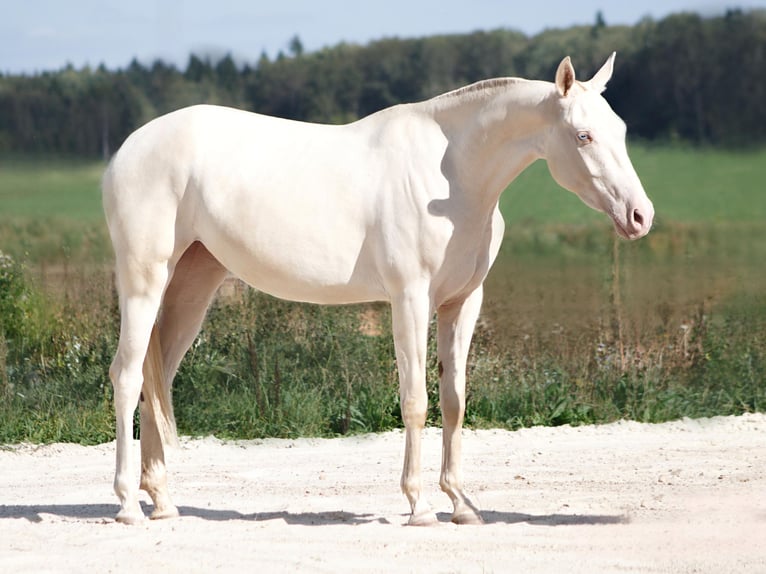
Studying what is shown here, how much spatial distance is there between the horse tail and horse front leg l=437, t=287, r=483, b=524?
4.67ft

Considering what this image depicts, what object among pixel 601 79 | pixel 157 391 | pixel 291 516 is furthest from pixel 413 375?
pixel 601 79

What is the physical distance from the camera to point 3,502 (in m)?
5.65

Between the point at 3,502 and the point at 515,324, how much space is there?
482 cm

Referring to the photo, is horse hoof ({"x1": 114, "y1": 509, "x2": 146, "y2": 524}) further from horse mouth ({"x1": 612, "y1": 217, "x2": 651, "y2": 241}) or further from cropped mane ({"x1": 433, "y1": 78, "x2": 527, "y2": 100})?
horse mouth ({"x1": 612, "y1": 217, "x2": 651, "y2": 241})

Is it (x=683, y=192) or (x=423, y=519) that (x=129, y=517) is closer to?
(x=423, y=519)

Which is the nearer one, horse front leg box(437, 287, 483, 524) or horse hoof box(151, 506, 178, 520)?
horse front leg box(437, 287, 483, 524)

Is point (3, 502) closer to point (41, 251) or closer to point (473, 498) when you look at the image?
point (473, 498)

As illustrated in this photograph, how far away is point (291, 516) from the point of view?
525cm

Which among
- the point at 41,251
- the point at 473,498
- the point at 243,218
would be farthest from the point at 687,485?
the point at 41,251

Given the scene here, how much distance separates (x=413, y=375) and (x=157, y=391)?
1.41 meters

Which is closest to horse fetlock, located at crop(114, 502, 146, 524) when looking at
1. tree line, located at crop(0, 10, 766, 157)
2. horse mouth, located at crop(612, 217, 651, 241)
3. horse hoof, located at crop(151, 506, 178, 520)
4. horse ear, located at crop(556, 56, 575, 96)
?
horse hoof, located at crop(151, 506, 178, 520)

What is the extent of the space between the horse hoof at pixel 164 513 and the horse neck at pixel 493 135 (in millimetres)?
2213

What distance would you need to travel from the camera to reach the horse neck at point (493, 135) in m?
4.75

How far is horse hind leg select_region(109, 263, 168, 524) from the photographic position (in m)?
5.03
